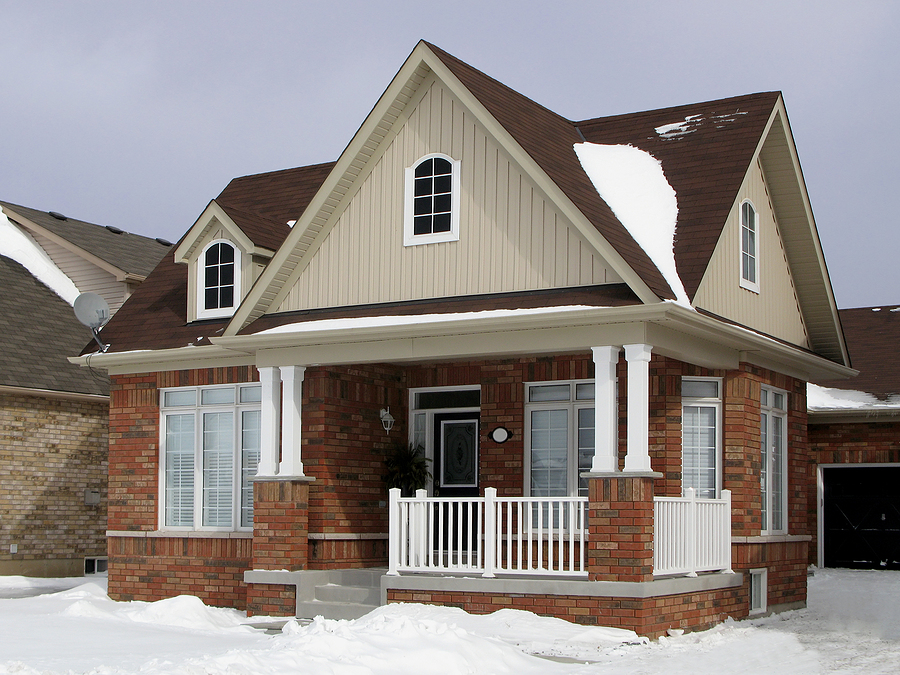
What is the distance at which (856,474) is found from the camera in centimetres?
2177

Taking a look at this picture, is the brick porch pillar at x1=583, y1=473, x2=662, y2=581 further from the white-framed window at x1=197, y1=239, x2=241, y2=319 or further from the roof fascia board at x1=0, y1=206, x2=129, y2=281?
the roof fascia board at x1=0, y1=206, x2=129, y2=281

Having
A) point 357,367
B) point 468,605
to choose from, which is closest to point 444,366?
point 357,367

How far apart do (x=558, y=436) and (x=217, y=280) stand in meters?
5.44

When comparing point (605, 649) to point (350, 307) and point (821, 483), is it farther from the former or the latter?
point (821, 483)

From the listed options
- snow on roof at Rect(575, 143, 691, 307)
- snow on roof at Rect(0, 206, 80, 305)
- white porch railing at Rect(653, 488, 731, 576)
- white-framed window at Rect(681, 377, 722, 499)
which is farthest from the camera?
snow on roof at Rect(0, 206, 80, 305)

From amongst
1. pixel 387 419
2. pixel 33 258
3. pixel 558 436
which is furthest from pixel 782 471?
pixel 33 258

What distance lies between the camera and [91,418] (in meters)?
22.9

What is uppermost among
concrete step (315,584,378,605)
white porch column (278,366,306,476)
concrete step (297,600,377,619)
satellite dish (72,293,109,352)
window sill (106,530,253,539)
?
satellite dish (72,293,109,352)

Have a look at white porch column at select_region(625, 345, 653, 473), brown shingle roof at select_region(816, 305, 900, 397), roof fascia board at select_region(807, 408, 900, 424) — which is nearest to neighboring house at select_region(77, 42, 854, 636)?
white porch column at select_region(625, 345, 653, 473)

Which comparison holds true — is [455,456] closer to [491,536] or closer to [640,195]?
[491,536]

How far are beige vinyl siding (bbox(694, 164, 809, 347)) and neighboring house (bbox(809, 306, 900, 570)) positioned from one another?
13.4 feet

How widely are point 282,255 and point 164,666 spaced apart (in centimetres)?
692

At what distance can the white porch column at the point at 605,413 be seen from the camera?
42.3ft

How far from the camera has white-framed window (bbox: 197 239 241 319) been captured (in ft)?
55.8
